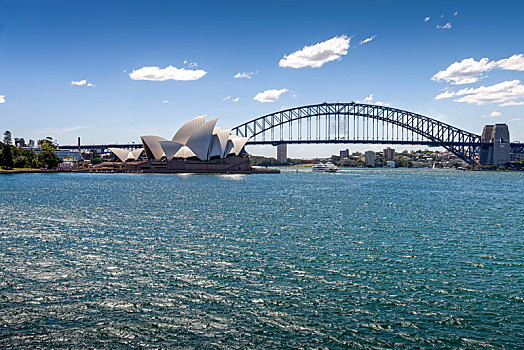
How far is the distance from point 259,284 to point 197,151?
10003cm

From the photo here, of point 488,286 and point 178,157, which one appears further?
point 178,157

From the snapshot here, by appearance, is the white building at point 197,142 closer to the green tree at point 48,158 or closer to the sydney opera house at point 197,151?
the sydney opera house at point 197,151

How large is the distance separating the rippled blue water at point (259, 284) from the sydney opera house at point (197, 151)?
84.3 m

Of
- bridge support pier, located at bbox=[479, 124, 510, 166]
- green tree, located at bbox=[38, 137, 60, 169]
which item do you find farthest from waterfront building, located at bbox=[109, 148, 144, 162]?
bridge support pier, located at bbox=[479, 124, 510, 166]

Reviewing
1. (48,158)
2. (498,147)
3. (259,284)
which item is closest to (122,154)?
(48,158)

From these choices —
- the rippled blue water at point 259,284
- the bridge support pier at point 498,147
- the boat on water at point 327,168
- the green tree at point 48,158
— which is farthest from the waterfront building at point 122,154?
the bridge support pier at point 498,147

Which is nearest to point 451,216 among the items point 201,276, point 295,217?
point 295,217

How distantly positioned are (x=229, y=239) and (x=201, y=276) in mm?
6218

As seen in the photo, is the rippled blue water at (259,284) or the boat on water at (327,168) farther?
the boat on water at (327,168)

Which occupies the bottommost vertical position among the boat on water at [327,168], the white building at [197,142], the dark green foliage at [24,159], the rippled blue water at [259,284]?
the rippled blue water at [259,284]

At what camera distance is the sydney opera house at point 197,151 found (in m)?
109

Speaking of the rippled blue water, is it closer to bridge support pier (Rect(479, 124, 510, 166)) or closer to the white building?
the white building

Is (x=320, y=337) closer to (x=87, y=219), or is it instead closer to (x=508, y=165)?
(x=87, y=219)

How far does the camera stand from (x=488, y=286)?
1298 centimetres
